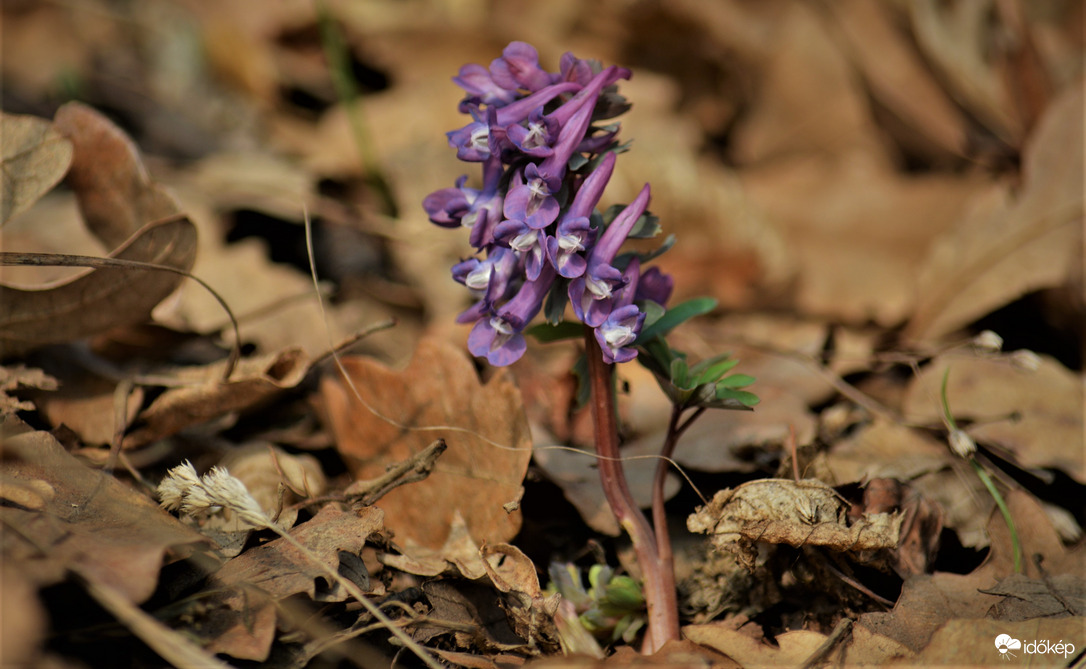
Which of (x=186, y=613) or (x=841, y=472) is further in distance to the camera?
(x=841, y=472)

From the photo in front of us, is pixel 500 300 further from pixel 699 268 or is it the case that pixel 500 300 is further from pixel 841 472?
pixel 699 268

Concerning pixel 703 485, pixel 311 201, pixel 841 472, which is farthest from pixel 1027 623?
A: pixel 311 201

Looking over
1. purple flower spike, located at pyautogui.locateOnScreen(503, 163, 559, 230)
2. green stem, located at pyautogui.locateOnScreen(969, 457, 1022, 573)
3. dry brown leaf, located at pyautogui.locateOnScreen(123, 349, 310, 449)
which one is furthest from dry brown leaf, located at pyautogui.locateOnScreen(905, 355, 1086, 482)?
dry brown leaf, located at pyautogui.locateOnScreen(123, 349, 310, 449)

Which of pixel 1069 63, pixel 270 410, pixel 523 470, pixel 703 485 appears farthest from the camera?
pixel 1069 63

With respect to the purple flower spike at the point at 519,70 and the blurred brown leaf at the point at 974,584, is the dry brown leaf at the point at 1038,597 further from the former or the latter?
the purple flower spike at the point at 519,70

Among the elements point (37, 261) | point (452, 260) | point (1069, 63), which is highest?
point (1069, 63)
